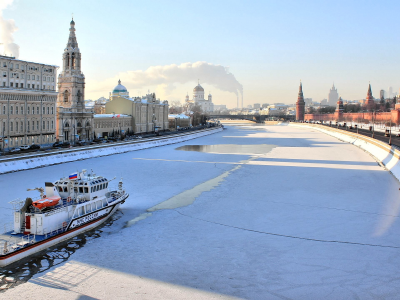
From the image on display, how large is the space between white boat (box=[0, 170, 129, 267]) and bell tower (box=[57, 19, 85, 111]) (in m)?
45.1

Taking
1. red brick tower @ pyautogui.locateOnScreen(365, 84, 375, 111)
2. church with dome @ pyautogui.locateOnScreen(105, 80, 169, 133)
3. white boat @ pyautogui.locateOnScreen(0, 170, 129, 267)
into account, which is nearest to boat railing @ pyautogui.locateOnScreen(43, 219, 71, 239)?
white boat @ pyautogui.locateOnScreen(0, 170, 129, 267)

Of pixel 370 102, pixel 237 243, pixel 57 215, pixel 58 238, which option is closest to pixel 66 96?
pixel 57 215

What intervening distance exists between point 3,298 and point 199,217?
10.8 meters

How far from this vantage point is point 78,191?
2053cm

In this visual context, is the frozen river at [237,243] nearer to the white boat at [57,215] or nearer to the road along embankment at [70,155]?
the white boat at [57,215]

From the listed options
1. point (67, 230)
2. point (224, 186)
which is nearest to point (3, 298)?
point (67, 230)

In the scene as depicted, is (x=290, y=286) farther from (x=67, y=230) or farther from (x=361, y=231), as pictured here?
(x=67, y=230)

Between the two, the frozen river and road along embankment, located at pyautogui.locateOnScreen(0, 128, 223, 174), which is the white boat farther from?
road along embankment, located at pyautogui.locateOnScreen(0, 128, 223, 174)

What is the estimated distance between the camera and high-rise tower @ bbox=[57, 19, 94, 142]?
6291cm

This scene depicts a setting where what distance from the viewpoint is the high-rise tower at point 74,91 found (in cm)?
6291

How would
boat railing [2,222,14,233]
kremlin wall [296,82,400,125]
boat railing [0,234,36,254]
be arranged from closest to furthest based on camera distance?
boat railing [0,234,36,254] → boat railing [2,222,14,233] → kremlin wall [296,82,400,125]

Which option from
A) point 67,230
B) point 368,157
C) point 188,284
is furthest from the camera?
point 368,157

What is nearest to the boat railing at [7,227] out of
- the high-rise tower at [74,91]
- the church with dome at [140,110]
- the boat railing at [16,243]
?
the boat railing at [16,243]

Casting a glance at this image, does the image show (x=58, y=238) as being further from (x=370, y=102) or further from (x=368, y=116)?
(x=370, y=102)
